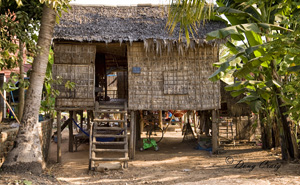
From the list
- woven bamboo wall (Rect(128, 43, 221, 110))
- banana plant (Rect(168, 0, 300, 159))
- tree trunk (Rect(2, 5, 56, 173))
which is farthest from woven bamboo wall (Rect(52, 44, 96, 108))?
banana plant (Rect(168, 0, 300, 159))

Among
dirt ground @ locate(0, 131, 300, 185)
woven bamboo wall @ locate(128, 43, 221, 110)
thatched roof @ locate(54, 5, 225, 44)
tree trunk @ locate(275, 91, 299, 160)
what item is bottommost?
dirt ground @ locate(0, 131, 300, 185)

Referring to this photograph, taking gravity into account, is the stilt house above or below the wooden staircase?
above

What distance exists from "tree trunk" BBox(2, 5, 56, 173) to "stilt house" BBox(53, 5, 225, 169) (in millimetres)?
1938

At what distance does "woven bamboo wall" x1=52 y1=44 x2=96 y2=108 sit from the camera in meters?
8.79

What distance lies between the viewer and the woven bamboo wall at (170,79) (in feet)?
29.7

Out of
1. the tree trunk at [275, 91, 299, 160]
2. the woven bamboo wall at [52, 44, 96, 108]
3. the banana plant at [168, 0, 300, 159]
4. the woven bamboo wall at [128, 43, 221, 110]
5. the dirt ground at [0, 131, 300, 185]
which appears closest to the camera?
the banana plant at [168, 0, 300, 159]

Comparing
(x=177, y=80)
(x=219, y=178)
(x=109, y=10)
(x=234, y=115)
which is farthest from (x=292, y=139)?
(x=109, y=10)

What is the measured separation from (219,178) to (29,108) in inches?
173

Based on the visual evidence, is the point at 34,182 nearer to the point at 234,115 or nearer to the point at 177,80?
the point at 177,80

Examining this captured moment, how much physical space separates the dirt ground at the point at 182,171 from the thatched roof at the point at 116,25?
358 centimetres

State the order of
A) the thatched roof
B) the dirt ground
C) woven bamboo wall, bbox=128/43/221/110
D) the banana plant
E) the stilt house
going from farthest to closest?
woven bamboo wall, bbox=128/43/221/110, the stilt house, the thatched roof, the dirt ground, the banana plant

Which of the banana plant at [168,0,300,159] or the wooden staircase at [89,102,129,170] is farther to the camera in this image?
the wooden staircase at [89,102,129,170]

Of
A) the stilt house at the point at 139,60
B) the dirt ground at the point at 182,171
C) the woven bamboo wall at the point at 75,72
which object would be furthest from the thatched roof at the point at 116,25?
the dirt ground at the point at 182,171

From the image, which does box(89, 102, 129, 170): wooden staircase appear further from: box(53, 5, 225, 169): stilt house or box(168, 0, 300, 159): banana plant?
box(168, 0, 300, 159): banana plant
